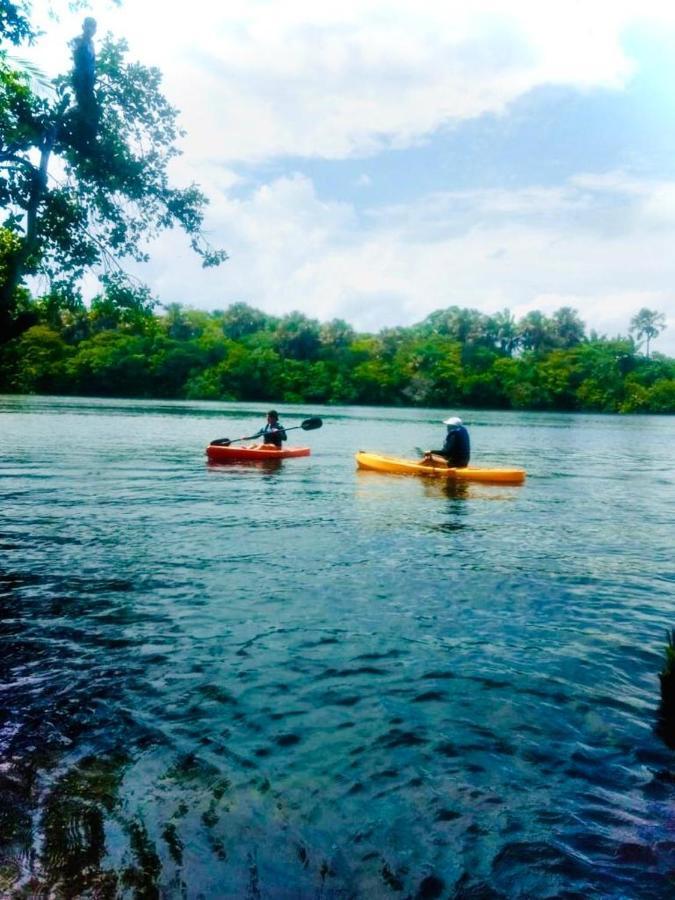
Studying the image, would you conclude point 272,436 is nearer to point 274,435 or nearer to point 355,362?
point 274,435

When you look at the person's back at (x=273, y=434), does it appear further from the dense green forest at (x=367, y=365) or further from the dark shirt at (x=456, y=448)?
the dense green forest at (x=367, y=365)

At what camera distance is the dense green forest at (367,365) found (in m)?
109

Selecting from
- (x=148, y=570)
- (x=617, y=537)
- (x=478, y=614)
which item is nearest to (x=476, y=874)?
(x=478, y=614)

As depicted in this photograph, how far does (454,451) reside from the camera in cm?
2166

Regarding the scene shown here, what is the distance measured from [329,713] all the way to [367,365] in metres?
117

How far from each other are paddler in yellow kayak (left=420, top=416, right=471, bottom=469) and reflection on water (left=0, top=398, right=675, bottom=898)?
25.3ft

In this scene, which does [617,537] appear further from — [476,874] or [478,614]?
[476,874]

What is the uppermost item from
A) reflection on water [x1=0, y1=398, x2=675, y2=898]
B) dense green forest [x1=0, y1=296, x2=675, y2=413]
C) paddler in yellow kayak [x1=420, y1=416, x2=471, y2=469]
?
dense green forest [x1=0, y1=296, x2=675, y2=413]

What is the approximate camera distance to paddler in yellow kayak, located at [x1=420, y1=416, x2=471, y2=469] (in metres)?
21.5

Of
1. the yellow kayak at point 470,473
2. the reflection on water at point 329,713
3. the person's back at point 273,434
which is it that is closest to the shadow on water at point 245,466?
the person's back at point 273,434

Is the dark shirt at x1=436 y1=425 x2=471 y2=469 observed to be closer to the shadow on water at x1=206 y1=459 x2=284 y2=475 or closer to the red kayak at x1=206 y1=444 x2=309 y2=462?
the shadow on water at x1=206 y1=459 x2=284 y2=475

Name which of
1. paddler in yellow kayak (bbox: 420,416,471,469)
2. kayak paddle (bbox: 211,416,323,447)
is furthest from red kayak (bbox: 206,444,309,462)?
paddler in yellow kayak (bbox: 420,416,471,469)

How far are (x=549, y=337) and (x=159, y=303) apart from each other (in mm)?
120930

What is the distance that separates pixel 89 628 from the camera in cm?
786
